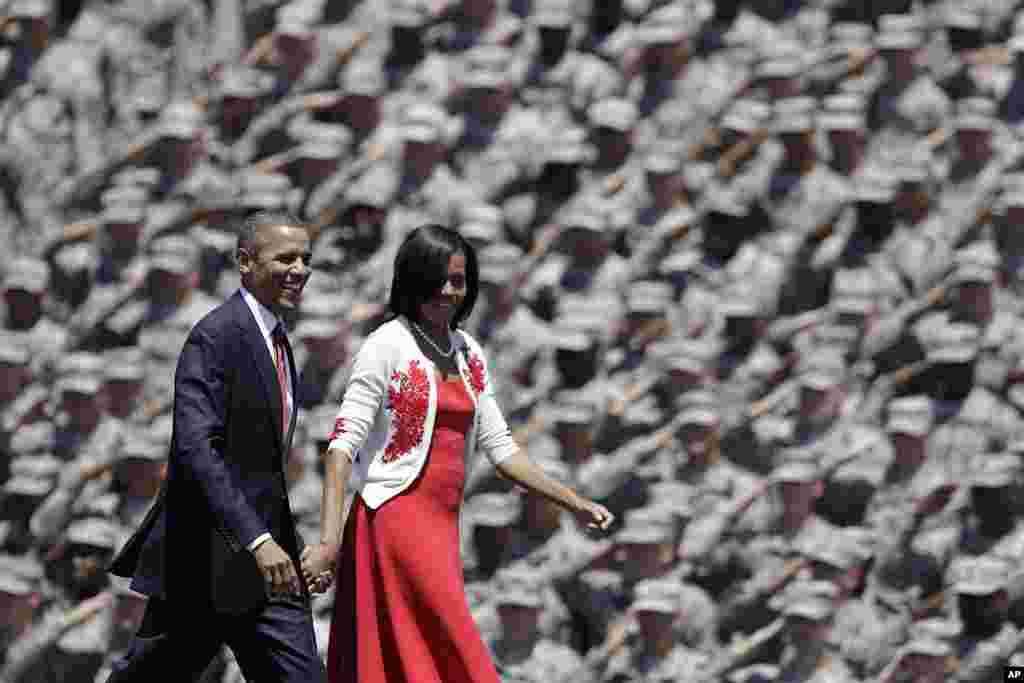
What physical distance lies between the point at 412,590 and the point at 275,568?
0.43m

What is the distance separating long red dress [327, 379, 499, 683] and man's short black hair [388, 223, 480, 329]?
186mm

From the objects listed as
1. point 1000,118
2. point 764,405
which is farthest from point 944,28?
point 764,405

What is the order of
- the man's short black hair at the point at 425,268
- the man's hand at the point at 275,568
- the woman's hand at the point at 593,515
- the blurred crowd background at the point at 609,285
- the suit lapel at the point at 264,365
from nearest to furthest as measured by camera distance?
the man's hand at the point at 275,568 < the suit lapel at the point at 264,365 < the man's short black hair at the point at 425,268 < the woman's hand at the point at 593,515 < the blurred crowd background at the point at 609,285

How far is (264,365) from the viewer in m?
7.07

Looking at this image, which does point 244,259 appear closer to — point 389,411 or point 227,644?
point 389,411

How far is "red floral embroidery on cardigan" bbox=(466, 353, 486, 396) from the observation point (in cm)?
737

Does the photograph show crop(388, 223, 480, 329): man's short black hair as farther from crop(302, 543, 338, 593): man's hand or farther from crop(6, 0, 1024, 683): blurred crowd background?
crop(6, 0, 1024, 683): blurred crowd background

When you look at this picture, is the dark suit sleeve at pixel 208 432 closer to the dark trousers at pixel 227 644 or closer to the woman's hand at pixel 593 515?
the dark trousers at pixel 227 644

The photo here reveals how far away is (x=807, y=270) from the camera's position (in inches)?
431

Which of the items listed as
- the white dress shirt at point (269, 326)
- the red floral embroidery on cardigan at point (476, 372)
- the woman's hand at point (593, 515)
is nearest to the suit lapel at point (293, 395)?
the white dress shirt at point (269, 326)

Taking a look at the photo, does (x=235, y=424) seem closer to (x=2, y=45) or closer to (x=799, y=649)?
(x=799, y=649)

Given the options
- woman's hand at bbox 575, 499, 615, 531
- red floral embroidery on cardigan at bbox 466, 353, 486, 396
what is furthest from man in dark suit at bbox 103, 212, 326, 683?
woman's hand at bbox 575, 499, 615, 531

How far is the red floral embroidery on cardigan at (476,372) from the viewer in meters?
7.37

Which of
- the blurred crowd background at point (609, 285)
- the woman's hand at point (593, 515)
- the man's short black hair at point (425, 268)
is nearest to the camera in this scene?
the man's short black hair at point (425, 268)
